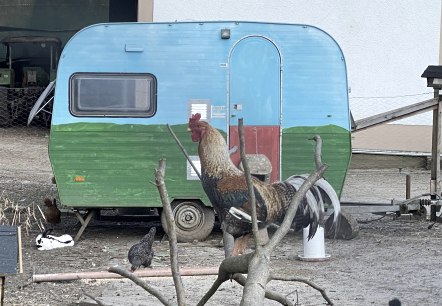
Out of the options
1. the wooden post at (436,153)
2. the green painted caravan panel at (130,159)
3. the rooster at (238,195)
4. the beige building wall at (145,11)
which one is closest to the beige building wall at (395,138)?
the beige building wall at (145,11)

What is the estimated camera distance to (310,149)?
38.5 ft

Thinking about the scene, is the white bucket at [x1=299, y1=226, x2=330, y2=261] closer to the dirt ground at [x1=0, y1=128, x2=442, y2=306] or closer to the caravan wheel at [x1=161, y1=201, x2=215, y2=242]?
the dirt ground at [x1=0, y1=128, x2=442, y2=306]

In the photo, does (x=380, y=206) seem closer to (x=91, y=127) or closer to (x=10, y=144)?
(x=91, y=127)

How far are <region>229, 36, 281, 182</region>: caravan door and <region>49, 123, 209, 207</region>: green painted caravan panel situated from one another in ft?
2.32

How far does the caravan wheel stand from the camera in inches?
461

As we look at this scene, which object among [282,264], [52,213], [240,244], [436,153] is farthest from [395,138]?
[240,244]

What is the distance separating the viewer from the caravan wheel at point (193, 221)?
1170cm

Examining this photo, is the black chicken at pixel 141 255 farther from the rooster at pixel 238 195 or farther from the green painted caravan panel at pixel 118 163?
the green painted caravan panel at pixel 118 163

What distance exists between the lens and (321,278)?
9555mm

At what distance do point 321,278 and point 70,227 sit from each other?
4429mm

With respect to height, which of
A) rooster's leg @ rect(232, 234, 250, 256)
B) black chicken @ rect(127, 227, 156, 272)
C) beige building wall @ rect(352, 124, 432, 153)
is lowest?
black chicken @ rect(127, 227, 156, 272)

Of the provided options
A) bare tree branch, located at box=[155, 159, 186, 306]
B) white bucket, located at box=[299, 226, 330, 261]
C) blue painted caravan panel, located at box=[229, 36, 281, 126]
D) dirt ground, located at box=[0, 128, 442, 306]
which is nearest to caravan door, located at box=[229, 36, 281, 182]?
blue painted caravan panel, located at box=[229, 36, 281, 126]

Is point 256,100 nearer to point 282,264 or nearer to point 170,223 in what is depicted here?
point 282,264

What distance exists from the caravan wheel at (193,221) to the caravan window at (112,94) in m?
1.19
